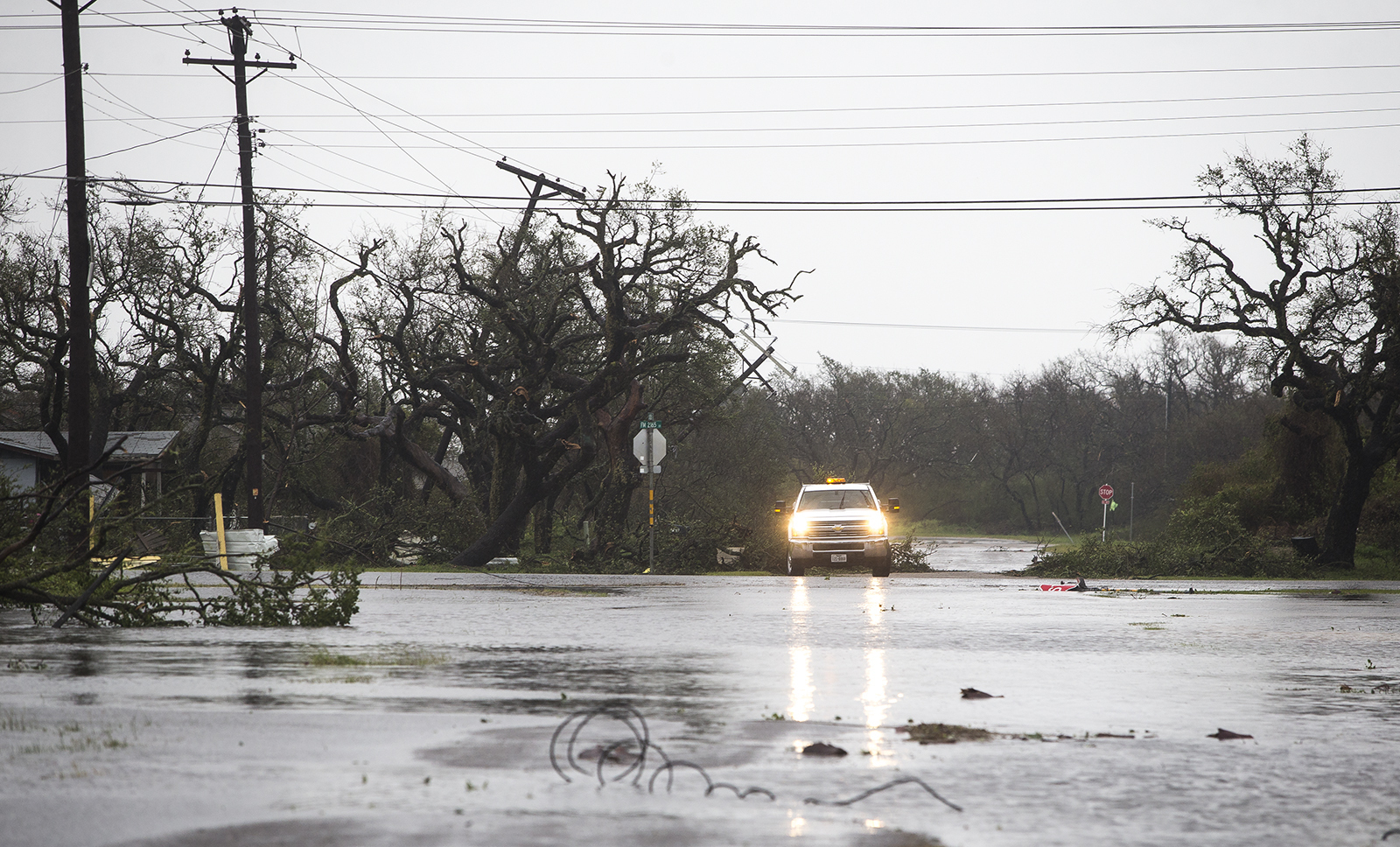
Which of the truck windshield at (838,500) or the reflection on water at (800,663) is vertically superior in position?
the truck windshield at (838,500)

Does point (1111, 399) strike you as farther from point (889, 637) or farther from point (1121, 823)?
point (1121, 823)

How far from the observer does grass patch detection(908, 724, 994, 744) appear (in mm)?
7035

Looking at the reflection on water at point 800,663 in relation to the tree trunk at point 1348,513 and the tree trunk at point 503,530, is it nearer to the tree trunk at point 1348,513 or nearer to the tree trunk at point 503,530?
the tree trunk at point 503,530

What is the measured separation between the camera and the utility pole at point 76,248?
815 inches

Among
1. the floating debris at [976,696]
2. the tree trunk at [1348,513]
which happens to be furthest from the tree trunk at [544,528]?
the floating debris at [976,696]

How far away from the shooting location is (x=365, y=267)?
127 feet

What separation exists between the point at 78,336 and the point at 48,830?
59.0 feet

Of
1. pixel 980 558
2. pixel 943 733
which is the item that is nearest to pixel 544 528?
pixel 980 558

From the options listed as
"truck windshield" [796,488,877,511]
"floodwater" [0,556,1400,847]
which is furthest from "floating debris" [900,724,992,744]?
"truck windshield" [796,488,877,511]

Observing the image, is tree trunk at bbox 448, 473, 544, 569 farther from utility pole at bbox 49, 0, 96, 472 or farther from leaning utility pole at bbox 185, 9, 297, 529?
utility pole at bbox 49, 0, 96, 472

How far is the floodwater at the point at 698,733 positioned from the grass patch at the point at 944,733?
0.13 m

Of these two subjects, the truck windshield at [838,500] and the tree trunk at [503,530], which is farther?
the tree trunk at [503,530]

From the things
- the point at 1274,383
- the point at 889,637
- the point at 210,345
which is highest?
the point at 210,345

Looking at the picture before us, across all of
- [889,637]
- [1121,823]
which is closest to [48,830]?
[1121,823]
